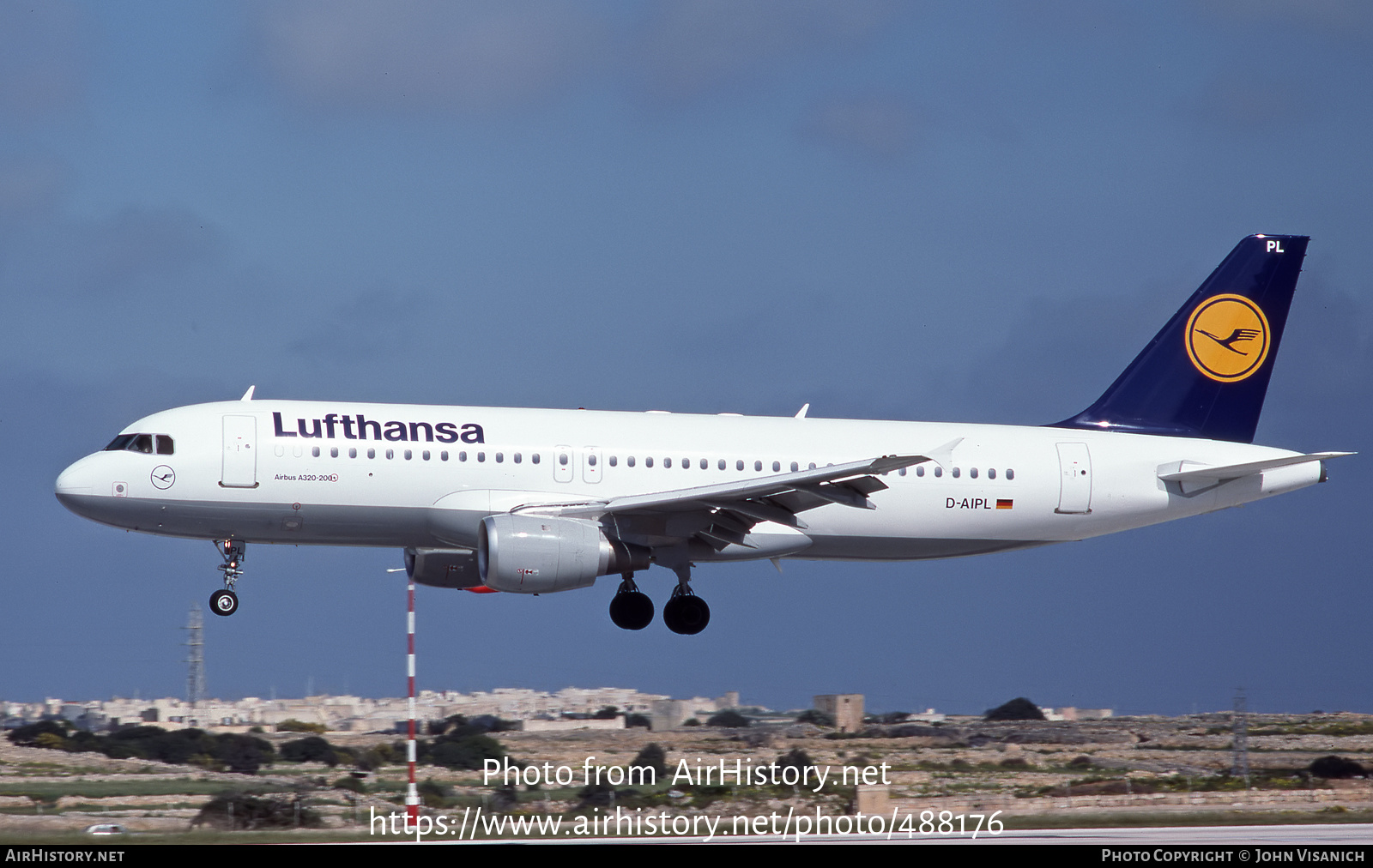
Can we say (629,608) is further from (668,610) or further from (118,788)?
(118,788)

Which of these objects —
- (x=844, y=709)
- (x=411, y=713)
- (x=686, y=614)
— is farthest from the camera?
(x=844, y=709)

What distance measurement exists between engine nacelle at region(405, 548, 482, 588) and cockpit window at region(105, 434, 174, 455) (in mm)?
5628

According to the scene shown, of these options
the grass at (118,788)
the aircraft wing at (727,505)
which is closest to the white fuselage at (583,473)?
the aircraft wing at (727,505)

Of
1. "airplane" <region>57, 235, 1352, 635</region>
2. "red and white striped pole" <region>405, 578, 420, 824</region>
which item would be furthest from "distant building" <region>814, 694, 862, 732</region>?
"red and white striped pole" <region>405, 578, 420, 824</region>

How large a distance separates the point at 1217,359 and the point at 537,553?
1667 centimetres

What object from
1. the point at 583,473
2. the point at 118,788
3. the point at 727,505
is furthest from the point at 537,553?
→ the point at 118,788

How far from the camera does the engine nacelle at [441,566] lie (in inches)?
1296

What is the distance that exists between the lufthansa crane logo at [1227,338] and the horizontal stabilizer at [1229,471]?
3111 millimetres

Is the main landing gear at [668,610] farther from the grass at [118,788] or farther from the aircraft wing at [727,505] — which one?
the grass at [118,788]

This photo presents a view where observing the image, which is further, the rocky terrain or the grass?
the grass

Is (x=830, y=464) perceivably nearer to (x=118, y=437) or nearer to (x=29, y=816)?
(x=118, y=437)

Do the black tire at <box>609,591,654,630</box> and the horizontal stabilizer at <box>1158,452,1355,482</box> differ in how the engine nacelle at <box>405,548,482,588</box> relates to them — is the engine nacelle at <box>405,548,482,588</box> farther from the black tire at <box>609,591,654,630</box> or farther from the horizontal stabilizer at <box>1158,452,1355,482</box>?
the horizontal stabilizer at <box>1158,452,1355,482</box>

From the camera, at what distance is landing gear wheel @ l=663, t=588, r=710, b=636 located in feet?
107

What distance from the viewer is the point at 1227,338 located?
3634cm
